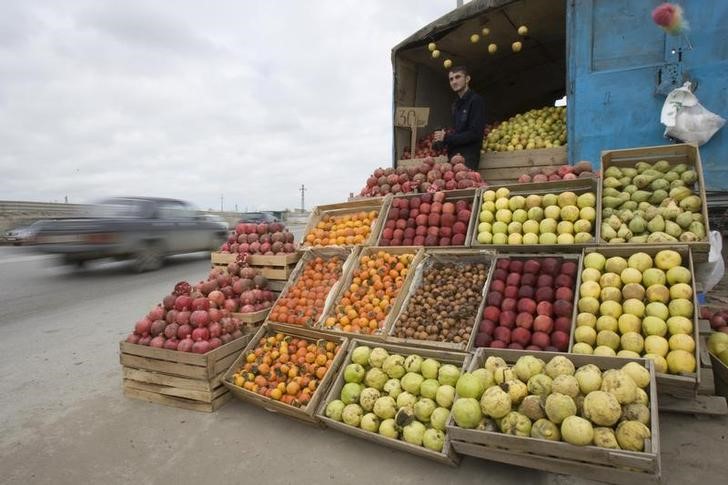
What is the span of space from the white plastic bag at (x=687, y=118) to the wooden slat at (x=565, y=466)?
454 cm

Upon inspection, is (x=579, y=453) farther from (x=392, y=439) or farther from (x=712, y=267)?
(x=712, y=267)

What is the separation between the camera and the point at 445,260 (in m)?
3.84

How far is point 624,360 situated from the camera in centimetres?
231

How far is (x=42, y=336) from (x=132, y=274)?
4876 mm

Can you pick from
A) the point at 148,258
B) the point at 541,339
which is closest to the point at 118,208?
the point at 148,258

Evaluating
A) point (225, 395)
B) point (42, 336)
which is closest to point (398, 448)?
point (225, 395)

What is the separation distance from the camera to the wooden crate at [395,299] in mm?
3229

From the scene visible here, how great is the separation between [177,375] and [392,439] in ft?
6.18

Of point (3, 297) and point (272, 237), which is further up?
point (272, 237)

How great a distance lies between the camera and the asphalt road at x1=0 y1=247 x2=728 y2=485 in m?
2.38

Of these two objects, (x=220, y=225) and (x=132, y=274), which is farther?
(x=220, y=225)

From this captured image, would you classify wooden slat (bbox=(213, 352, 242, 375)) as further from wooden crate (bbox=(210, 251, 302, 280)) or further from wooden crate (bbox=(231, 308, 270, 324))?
wooden crate (bbox=(210, 251, 302, 280))

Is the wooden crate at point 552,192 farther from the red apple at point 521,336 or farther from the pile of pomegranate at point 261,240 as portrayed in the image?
the pile of pomegranate at point 261,240

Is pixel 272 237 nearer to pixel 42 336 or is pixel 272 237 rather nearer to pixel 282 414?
pixel 282 414
